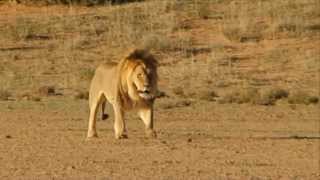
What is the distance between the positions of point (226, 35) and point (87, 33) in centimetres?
459

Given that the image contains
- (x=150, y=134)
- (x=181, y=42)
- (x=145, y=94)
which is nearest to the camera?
(x=145, y=94)

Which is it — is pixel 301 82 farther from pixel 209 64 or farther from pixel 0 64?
pixel 0 64

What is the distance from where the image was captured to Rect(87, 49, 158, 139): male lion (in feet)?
54.4

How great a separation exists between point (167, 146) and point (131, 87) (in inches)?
46.3

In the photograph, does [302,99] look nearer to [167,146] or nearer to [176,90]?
[176,90]

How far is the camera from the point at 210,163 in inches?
558

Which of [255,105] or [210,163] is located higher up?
[210,163]

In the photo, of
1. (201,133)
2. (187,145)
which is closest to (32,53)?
(201,133)

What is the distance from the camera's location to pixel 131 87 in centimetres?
1673

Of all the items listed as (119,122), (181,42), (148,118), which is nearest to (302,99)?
(181,42)

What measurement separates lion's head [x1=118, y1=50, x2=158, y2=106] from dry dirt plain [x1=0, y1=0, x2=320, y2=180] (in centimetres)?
69

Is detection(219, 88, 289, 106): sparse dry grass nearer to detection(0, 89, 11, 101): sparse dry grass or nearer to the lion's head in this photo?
detection(0, 89, 11, 101): sparse dry grass

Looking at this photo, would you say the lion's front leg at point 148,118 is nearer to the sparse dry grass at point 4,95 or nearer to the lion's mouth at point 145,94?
the lion's mouth at point 145,94

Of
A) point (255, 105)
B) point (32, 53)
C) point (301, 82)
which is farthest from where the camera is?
point (32, 53)
